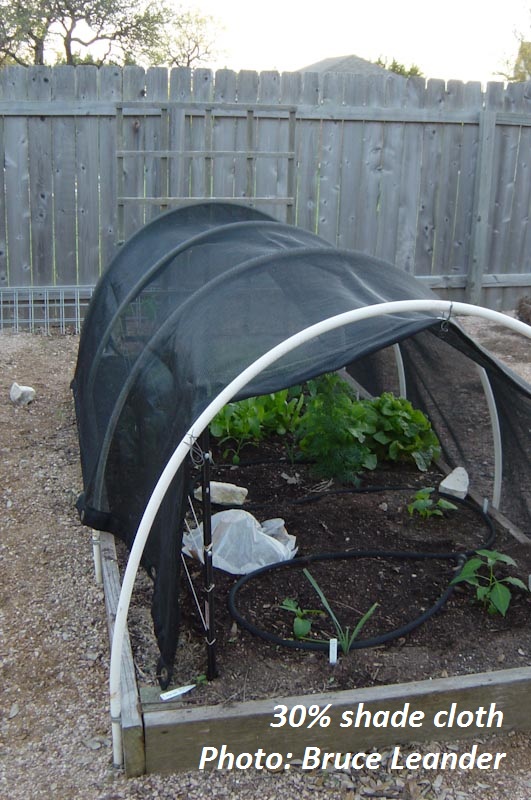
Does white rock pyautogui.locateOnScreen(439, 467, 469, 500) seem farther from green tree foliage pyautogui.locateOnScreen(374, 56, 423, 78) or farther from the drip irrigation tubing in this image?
green tree foliage pyautogui.locateOnScreen(374, 56, 423, 78)

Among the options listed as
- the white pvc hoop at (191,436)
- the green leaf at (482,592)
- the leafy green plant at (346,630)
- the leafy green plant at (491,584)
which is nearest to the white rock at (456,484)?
the leafy green plant at (491,584)

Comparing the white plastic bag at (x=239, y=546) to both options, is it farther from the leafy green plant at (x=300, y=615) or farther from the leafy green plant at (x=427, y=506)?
the leafy green plant at (x=427, y=506)

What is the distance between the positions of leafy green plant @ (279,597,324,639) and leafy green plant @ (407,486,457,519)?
1.01 m

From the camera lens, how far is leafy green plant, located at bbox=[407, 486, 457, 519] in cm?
394

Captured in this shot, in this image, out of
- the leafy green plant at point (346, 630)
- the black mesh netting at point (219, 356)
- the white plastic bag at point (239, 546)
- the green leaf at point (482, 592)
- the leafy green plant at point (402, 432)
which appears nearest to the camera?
the black mesh netting at point (219, 356)

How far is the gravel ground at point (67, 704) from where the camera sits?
244cm

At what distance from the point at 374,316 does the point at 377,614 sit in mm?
1244

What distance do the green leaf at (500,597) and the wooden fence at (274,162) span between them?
440cm

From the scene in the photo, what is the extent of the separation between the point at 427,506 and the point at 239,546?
1.03m

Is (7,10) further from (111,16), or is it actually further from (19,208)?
(19,208)

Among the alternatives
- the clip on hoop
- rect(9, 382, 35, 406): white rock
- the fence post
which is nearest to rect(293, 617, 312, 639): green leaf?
the clip on hoop

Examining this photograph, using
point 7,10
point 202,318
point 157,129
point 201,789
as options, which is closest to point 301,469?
point 202,318

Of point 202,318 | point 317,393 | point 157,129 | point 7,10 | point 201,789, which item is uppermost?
point 7,10

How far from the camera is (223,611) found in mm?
3129
